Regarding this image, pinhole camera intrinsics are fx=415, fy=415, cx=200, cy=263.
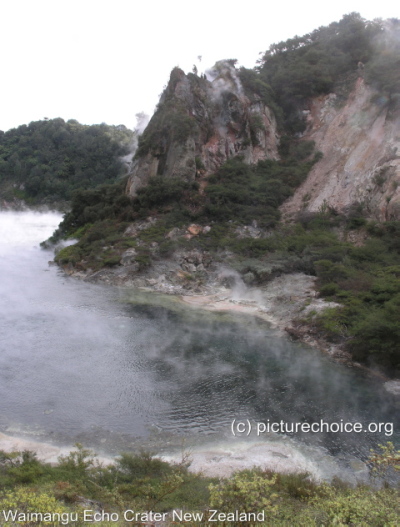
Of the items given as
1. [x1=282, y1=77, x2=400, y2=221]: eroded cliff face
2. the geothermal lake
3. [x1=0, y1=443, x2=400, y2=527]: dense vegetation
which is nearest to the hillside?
[x1=282, y1=77, x2=400, y2=221]: eroded cliff face

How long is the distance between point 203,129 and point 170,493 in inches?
1336

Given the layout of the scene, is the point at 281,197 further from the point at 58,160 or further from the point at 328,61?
the point at 58,160

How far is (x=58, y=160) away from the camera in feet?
222

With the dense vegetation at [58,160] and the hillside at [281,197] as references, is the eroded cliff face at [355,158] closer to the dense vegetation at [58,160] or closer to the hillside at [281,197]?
the hillside at [281,197]

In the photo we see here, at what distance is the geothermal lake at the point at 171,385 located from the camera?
30.8ft

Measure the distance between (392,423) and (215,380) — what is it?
480cm

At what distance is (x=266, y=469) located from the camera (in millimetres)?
7840

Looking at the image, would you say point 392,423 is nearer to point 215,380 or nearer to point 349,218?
point 215,380

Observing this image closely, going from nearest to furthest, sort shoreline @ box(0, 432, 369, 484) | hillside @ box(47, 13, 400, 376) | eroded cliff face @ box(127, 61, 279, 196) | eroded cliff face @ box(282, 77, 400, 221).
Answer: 1. shoreline @ box(0, 432, 369, 484)
2. hillside @ box(47, 13, 400, 376)
3. eroded cliff face @ box(282, 77, 400, 221)
4. eroded cliff face @ box(127, 61, 279, 196)

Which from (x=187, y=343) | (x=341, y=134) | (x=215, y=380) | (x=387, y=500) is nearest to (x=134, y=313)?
(x=187, y=343)

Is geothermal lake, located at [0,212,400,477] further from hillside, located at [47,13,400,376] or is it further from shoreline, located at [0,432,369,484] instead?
hillside, located at [47,13,400,376]

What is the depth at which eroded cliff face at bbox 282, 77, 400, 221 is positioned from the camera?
26844 mm

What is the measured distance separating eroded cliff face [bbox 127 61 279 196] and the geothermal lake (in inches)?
721

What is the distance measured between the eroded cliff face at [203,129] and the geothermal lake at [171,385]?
18.3m
